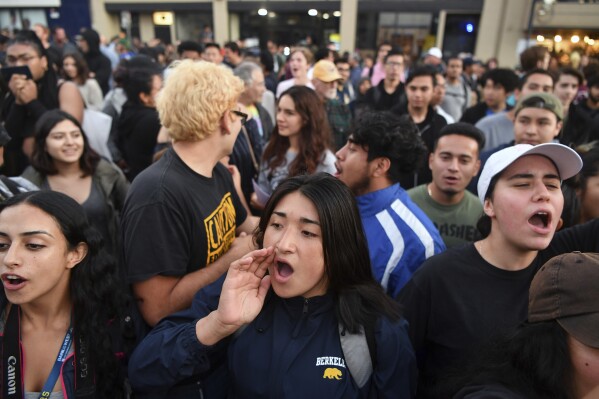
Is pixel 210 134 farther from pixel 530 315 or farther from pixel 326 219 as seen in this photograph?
pixel 530 315

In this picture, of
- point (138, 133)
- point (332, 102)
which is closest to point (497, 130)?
point (332, 102)

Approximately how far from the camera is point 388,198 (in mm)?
2537

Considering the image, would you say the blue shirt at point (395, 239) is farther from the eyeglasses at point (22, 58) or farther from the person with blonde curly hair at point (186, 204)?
the eyeglasses at point (22, 58)

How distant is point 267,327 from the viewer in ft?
5.46

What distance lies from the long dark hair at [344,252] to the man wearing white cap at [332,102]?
3.72 metres

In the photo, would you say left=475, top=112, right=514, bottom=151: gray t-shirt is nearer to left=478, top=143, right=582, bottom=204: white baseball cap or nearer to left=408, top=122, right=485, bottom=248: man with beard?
left=408, top=122, right=485, bottom=248: man with beard

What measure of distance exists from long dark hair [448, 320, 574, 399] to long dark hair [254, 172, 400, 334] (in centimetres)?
41

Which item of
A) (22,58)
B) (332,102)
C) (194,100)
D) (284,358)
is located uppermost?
(22,58)

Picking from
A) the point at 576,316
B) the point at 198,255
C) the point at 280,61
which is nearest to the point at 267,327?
the point at 198,255

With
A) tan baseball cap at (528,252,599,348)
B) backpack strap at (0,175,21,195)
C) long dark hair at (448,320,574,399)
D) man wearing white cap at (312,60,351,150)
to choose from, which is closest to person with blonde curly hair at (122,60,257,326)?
backpack strap at (0,175,21,195)

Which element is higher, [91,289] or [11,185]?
[11,185]

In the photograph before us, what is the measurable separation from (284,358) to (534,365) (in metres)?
0.84

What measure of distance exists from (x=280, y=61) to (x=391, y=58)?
21.3ft

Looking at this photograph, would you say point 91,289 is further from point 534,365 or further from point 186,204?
point 534,365
